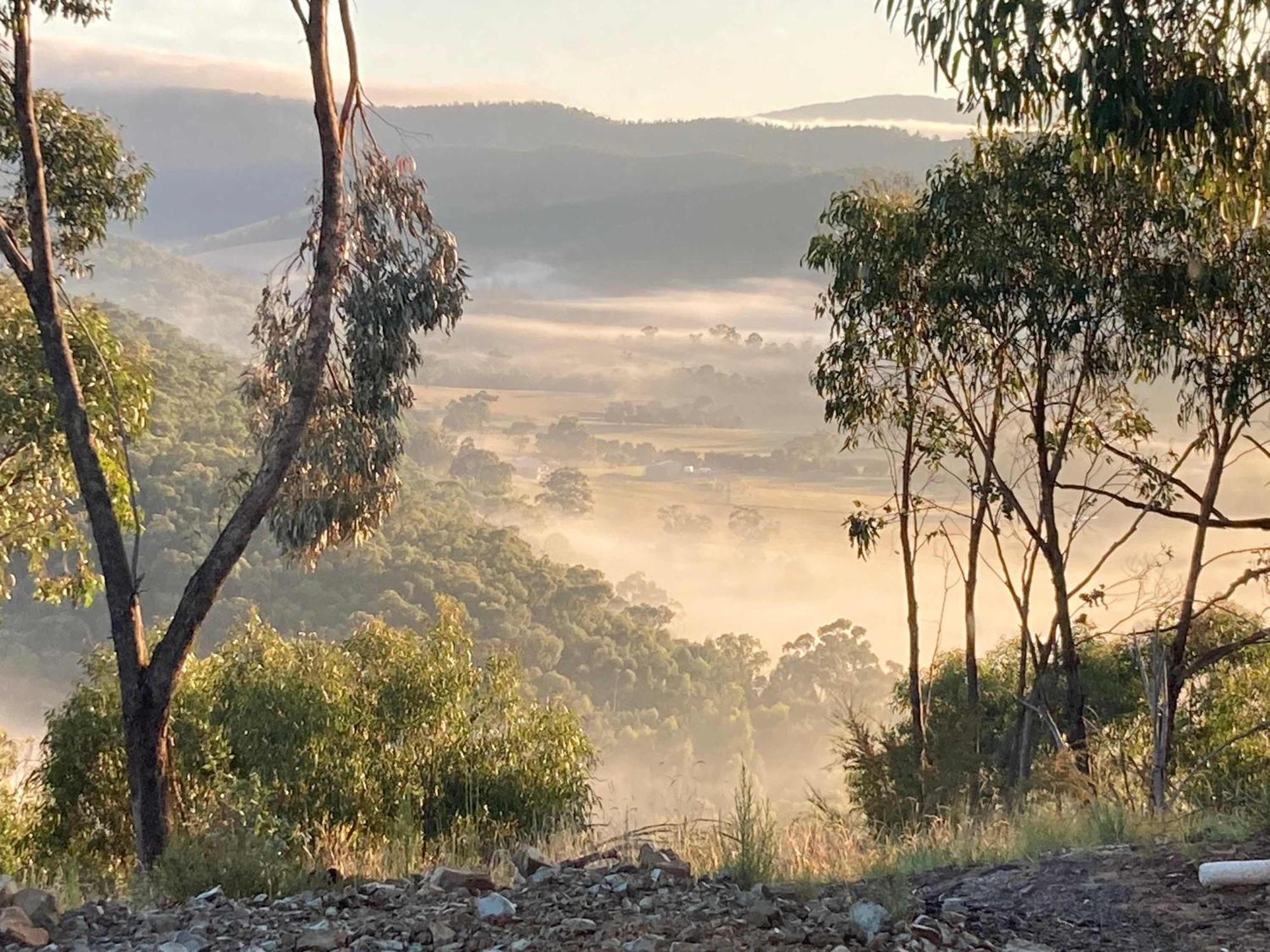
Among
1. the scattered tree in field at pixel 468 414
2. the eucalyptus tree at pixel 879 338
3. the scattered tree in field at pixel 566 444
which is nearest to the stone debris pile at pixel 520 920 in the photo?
the eucalyptus tree at pixel 879 338

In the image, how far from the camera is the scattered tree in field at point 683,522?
11644 centimetres

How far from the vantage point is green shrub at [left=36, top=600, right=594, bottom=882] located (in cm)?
1226

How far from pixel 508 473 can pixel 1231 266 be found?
323ft

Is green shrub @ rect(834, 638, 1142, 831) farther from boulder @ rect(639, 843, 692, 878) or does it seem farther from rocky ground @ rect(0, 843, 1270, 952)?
boulder @ rect(639, 843, 692, 878)

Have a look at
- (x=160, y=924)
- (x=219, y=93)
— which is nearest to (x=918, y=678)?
(x=160, y=924)

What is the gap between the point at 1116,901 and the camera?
459 cm

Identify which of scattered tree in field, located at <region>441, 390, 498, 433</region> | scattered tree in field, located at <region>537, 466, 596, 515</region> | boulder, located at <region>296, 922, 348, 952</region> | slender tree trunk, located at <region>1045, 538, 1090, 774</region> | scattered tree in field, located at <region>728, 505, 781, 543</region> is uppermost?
boulder, located at <region>296, 922, 348, 952</region>

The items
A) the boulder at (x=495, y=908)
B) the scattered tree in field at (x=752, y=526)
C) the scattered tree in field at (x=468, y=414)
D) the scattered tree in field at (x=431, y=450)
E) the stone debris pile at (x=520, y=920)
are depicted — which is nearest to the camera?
the stone debris pile at (x=520, y=920)

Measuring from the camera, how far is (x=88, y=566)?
1281 centimetres

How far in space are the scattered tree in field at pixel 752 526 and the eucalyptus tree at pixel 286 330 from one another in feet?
339

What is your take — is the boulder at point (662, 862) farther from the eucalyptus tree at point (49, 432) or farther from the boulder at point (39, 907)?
the eucalyptus tree at point (49, 432)

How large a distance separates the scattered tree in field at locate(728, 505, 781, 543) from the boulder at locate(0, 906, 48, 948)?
110205 mm

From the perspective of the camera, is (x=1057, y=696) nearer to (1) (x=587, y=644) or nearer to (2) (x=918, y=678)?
(2) (x=918, y=678)

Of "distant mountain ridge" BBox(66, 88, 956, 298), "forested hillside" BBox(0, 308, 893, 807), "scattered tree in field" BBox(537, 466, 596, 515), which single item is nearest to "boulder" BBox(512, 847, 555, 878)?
"forested hillside" BBox(0, 308, 893, 807)
